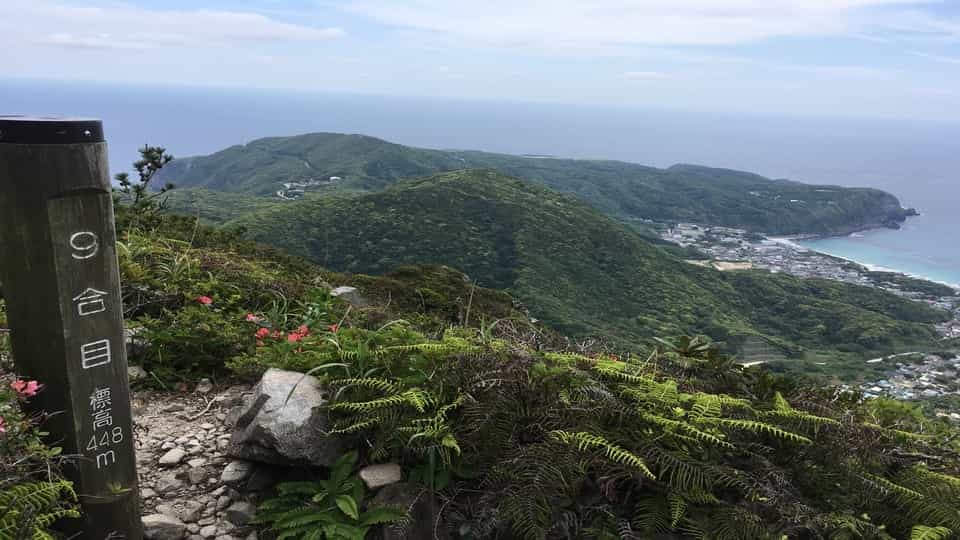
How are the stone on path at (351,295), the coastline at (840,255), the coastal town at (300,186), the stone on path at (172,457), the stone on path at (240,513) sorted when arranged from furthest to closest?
the coastal town at (300,186) < the coastline at (840,255) < the stone on path at (351,295) < the stone on path at (172,457) < the stone on path at (240,513)

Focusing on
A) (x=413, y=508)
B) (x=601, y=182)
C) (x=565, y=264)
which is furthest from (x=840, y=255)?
(x=413, y=508)

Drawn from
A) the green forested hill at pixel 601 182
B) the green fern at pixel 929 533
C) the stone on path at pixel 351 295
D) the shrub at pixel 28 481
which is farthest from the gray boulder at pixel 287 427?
the green forested hill at pixel 601 182

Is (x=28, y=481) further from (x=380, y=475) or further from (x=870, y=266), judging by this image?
(x=870, y=266)

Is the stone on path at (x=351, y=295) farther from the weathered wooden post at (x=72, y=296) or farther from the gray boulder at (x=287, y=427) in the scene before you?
the weathered wooden post at (x=72, y=296)

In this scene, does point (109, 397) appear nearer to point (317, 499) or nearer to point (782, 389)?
point (317, 499)

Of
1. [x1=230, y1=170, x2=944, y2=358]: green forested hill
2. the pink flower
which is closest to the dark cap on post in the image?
the pink flower

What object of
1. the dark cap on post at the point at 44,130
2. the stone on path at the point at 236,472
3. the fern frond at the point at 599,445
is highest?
the dark cap on post at the point at 44,130

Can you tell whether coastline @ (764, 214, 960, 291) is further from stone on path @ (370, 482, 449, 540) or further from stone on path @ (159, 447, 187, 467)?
stone on path @ (159, 447, 187, 467)
